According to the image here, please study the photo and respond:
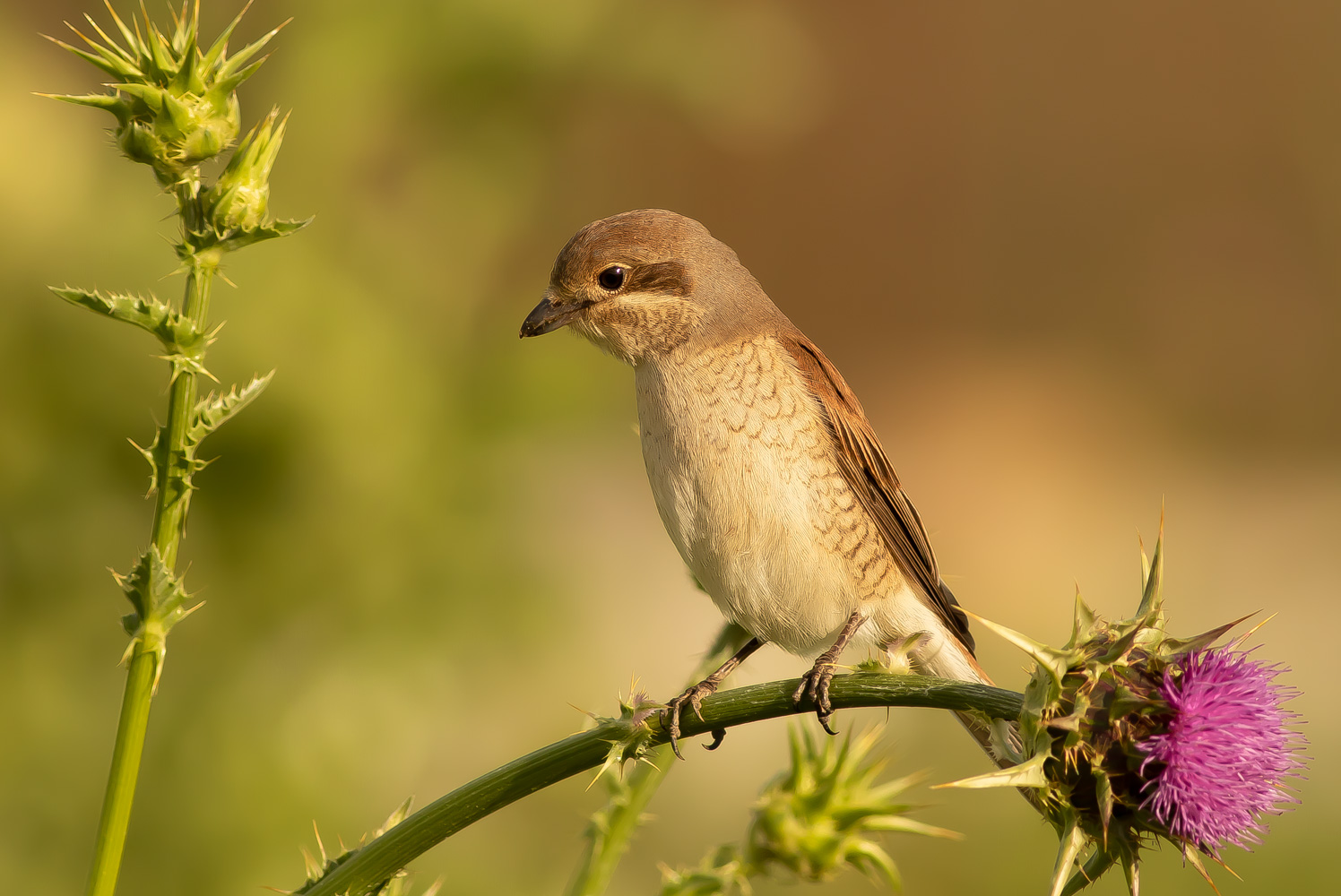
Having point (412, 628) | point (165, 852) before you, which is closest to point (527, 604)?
point (412, 628)

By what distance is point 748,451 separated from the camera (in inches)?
126

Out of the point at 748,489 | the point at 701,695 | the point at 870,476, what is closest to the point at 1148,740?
the point at 701,695

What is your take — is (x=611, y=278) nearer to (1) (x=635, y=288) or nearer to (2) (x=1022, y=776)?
(1) (x=635, y=288)

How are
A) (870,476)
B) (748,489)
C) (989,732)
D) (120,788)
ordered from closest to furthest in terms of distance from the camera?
(120,788), (989,732), (748,489), (870,476)

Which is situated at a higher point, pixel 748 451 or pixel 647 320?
pixel 647 320

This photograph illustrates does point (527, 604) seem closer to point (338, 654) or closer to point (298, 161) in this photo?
point (338, 654)

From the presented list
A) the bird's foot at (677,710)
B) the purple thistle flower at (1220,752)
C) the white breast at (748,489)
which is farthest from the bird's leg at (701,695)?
the purple thistle flower at (1220,752)

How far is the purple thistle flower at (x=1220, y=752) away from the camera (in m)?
1.94

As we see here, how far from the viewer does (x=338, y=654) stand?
4.83 meters

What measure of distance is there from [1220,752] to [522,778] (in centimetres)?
123

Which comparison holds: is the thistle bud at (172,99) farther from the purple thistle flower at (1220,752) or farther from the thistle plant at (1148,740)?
the purple thistle flower at (1220,752)

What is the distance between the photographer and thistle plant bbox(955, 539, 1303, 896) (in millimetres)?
1952

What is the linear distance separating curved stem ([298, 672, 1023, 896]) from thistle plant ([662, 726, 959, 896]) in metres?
0.55

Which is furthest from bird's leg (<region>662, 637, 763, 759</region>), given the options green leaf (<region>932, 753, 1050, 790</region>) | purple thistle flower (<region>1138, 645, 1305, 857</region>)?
purple thistle flower (<region>1138, 645, 1305, 857</region>)
